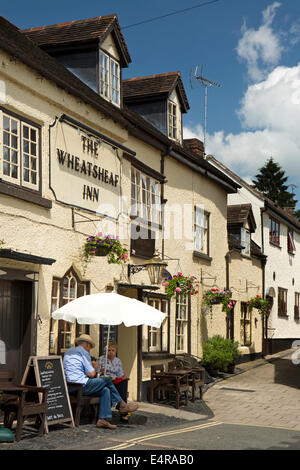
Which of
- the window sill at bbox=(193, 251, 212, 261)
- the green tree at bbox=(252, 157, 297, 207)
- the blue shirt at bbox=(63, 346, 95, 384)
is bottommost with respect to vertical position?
the blue shirt at bbox=(63, 346, 95, 384)

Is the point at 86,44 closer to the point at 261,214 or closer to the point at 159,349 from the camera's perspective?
the point at 159,349

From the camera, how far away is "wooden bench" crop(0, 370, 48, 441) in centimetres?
845

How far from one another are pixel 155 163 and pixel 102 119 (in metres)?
2.95

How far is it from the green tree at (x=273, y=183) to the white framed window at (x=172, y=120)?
35.8 meters

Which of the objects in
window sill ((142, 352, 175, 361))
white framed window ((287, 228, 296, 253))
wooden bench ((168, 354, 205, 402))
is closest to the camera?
wooden bench ((168, 354, 205, 402))

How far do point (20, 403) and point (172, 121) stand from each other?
434 inches

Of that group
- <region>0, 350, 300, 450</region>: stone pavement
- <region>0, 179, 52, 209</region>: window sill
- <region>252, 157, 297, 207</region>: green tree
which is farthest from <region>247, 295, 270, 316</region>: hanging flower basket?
<region>252, 157, 297, 207</region>: green tree

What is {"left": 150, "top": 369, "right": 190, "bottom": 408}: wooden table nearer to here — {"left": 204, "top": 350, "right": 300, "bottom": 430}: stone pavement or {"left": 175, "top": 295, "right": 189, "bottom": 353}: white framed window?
{"left": 204, "top": 350, "right": 300, "bottom": 430}: stone pavement

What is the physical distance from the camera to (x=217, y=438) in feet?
29.9

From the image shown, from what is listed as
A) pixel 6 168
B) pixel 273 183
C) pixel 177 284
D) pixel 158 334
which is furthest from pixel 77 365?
pixel 273 183

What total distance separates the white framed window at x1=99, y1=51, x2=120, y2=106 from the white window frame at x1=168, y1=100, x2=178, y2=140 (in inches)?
127

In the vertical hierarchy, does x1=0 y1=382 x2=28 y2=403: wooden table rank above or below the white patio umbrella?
below

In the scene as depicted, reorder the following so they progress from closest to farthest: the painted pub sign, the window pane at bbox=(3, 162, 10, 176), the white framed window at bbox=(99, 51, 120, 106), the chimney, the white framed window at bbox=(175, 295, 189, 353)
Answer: the window pane at bbox=(3, 162, 10, 176), the painted pub sign, the white framed window at bbox=(99, 51, 120, 106), the white framed window at bbox=(175, 295, 189, 353), the chimney

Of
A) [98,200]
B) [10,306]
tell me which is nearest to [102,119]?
[98,200]
